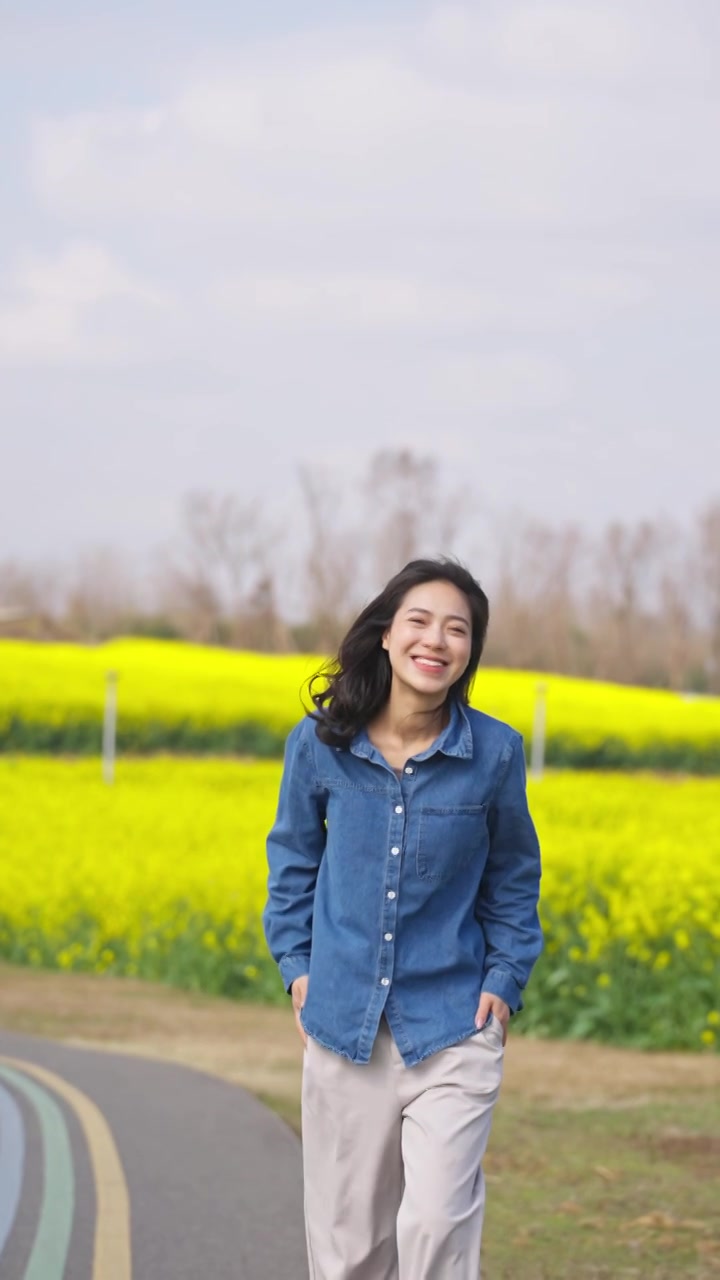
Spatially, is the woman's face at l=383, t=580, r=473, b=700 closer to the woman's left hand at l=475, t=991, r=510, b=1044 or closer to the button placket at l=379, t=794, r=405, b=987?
the button placket at l=379, t=794, r=405, b=987

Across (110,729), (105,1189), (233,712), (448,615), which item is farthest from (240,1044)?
(233,712)

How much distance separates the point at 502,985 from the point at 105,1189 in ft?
9.59

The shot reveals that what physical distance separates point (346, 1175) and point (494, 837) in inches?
30.1

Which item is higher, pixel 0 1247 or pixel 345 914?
pixel 345 914

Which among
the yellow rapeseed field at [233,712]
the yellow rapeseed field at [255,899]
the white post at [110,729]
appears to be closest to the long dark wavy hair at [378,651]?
the yellow rapeseed field at [255,899]

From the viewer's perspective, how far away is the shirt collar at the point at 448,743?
4.15 meters

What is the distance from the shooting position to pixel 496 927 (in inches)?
167

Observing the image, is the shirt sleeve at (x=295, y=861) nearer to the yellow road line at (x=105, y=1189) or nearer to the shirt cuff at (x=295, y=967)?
the shirt cuff at (x=295, y=967)

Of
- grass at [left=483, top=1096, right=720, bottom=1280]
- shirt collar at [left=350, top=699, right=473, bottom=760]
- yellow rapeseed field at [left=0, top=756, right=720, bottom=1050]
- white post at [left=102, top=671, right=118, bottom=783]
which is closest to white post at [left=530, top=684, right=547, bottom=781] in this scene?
yellow rapeseed field at [left=0, top=756, right=720, bottom=1050]

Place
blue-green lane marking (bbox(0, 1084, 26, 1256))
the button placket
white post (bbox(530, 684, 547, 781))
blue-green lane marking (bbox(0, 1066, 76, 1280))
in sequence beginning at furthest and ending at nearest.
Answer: white post (bbox(530, 684, 547, 781)), blue-green lane marking (bbox(0, 1084, 26, 1256)), blue-green lane marking (bbox(0, 1066, 76, 1280)), the button placket

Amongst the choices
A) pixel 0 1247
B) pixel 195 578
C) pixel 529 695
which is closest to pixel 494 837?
pixel 0 1247

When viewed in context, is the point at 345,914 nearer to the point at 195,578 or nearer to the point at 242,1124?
the point at 242,1124

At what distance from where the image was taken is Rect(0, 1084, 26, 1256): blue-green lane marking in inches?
240

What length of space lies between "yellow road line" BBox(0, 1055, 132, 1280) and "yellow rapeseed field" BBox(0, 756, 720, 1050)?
407cm
